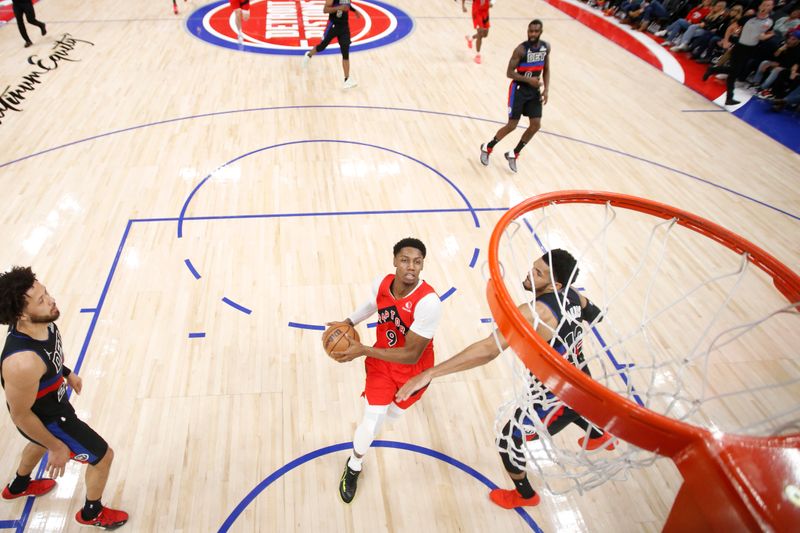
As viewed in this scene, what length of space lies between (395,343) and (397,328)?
0.11m

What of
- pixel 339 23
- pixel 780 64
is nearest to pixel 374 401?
pixel 339 23

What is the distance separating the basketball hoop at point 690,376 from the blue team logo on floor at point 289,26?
24.2 ft

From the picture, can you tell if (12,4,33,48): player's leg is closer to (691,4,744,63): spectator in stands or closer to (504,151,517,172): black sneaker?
(504,151,517,172): black sneaker

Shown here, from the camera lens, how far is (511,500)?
3.14 metres

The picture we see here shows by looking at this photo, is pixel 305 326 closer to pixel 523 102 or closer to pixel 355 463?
pixel 355 463

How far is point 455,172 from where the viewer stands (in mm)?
6484

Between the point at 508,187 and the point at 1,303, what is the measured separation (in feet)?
17.4

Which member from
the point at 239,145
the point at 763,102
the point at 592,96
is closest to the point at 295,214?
the point at 239,145

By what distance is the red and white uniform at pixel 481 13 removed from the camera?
30.5 ft

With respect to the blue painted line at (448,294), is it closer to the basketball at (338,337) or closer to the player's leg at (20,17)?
the basketball at (338,337)

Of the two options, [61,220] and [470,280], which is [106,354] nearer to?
[61,220]

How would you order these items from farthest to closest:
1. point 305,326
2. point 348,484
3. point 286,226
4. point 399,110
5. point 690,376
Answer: point 399,110 → point 286,226 → point 305,326 → point 690,376 → point 348,484

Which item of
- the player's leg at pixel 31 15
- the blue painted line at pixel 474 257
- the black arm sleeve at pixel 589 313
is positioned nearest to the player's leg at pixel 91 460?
the black arm sleeve at pixel 589 313

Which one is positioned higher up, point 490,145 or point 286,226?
point 490,145
